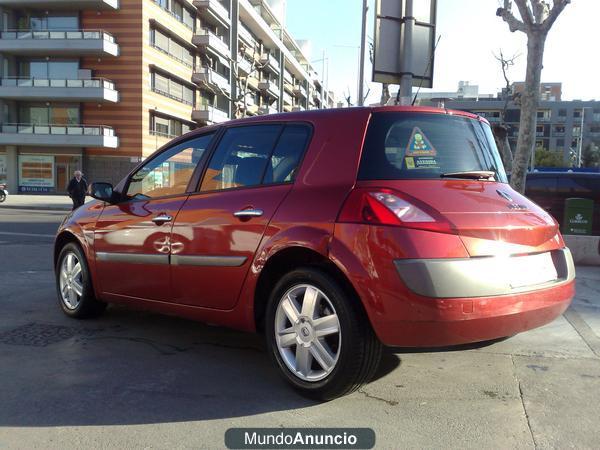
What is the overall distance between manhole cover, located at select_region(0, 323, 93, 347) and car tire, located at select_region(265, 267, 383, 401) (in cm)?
203

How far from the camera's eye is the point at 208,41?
1715 inches

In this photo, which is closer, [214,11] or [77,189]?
[77,189]

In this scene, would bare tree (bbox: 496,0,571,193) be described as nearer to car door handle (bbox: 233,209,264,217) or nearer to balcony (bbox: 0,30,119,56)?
car door handle (bbox: 233,209,264,217)

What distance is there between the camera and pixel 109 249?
455 centimetres

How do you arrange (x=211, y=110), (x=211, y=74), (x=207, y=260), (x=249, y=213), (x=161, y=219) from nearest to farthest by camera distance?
1. (x=249, y=213)
2. (x=207, y=260)
3. (x=161, y=219)
4. (x=211, y=74)
5. (x=211, y=110)

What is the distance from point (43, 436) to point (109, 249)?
6.60 feet

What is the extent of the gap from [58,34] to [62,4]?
212 cm

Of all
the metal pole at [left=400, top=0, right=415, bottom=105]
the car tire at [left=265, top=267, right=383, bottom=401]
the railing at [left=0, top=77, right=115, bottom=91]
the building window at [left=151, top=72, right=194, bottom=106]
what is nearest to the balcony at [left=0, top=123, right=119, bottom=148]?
the railing at [left=0, top=77, right=115, bottom=91]

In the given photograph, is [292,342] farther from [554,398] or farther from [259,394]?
[554,398]

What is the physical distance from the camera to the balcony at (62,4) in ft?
115

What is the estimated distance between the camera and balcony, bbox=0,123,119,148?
3612 centimetres

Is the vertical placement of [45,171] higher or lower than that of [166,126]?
lower

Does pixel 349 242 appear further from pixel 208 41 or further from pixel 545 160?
pixel 545 160

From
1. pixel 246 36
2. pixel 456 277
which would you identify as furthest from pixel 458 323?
pixel 246 36
